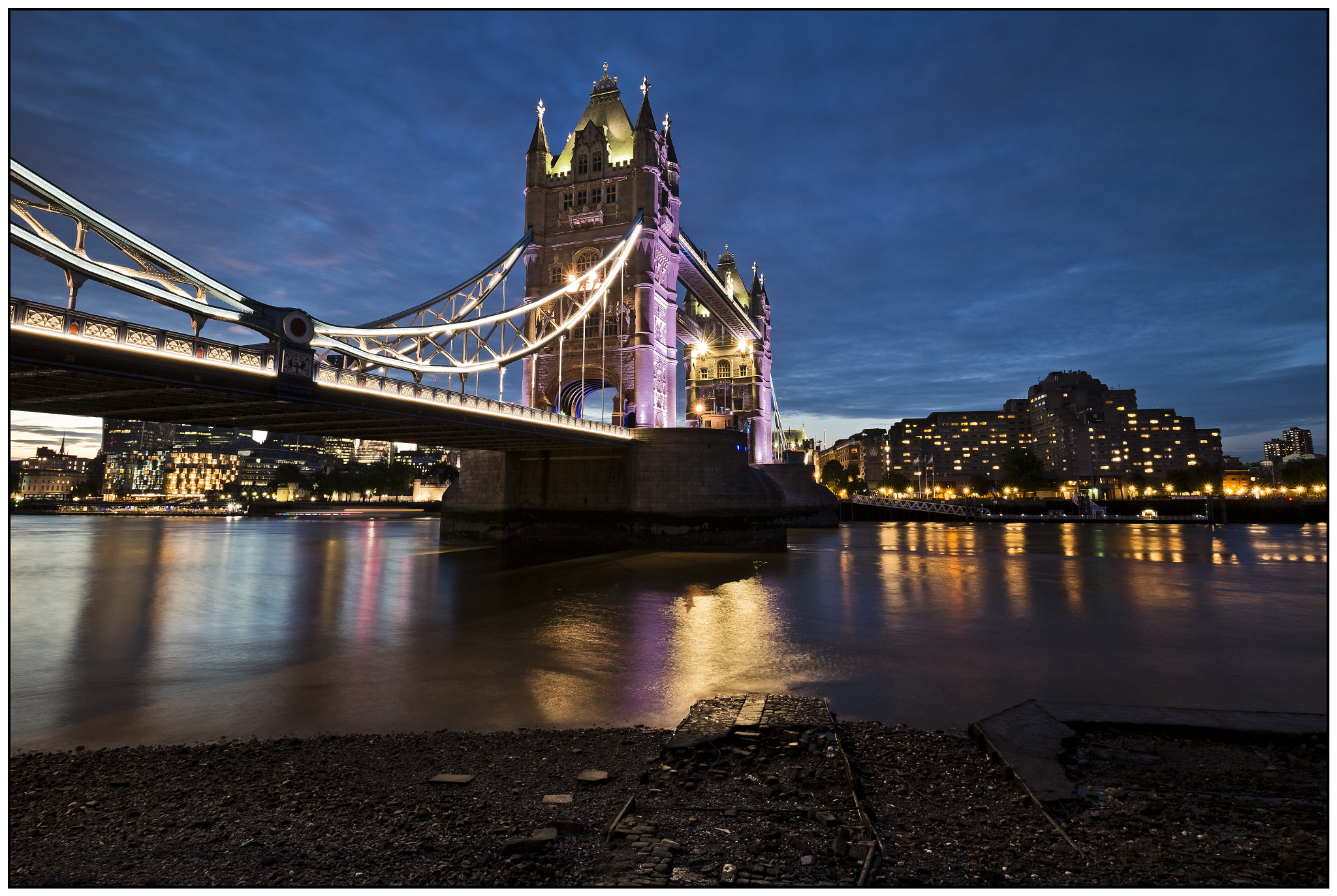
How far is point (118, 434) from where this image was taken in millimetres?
167375

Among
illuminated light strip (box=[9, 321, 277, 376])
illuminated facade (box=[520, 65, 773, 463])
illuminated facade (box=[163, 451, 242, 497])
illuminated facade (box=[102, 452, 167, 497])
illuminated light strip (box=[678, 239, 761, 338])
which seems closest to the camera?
illuminated light strip (box=[9, 321, 277, 376])

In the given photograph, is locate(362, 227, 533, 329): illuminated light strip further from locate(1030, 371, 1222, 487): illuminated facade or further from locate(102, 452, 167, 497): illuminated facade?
locate(102, 452, 167, 497): illuminated facade

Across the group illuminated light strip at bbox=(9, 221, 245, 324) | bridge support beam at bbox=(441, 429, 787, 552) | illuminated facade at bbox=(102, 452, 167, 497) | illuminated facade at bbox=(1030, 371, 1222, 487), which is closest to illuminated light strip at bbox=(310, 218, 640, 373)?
illuminated light strip at bbox=(9, 221, 245, 324)

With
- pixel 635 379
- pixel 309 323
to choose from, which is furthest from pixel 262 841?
pixel 635 379

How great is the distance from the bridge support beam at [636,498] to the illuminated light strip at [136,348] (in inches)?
694

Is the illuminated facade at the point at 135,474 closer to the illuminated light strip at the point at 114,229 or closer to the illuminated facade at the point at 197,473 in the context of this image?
the illuminated facade at the point at 197,473

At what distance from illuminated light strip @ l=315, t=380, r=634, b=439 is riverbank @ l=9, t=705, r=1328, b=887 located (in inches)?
587

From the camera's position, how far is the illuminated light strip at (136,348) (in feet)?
41.9

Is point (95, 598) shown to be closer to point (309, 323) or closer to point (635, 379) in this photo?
point (309, 323)

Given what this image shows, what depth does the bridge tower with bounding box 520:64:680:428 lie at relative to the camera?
38781 millimetres

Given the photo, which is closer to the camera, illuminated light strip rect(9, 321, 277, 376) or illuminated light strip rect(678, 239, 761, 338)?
illuminated light strip rect(9, 321, 277, 376)

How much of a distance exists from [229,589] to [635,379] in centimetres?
2324

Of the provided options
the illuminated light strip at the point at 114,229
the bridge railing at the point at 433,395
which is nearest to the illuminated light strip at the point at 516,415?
the bridge railing at the point at 433,395

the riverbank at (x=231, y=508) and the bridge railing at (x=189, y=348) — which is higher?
the bridge railing at (x=189, y=348)
